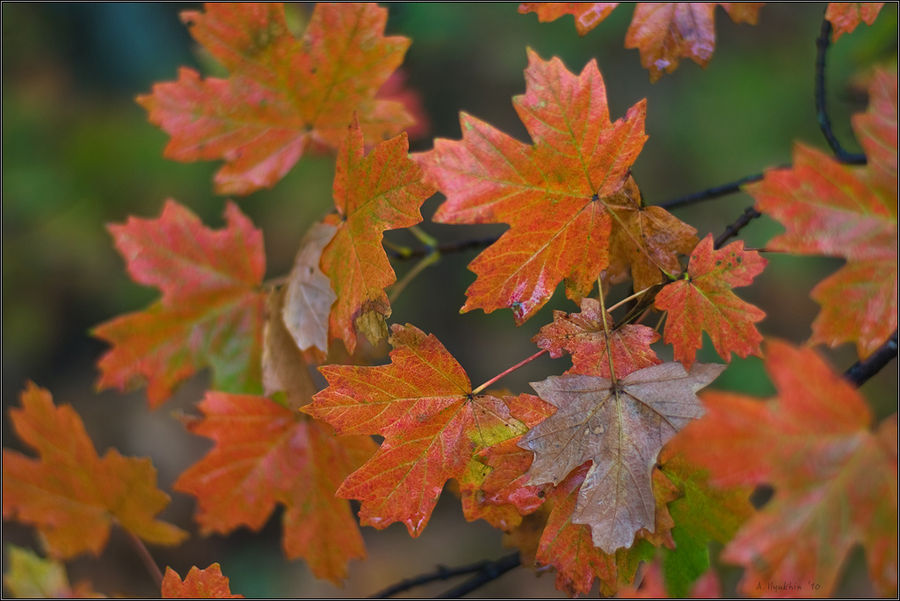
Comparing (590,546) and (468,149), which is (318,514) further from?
(468,149)

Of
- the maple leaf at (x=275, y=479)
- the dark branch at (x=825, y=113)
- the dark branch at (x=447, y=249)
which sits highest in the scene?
the dark branch at (x=825, y=113)

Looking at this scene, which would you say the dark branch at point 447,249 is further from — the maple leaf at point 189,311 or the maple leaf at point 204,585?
the maple leaf at point 204,585

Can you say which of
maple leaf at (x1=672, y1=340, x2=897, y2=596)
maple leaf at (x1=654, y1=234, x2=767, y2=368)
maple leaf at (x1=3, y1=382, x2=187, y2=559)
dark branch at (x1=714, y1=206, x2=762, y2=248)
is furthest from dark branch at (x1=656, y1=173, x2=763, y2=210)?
maple leaf at (x1=3, y1=382, x2=187, y2=559)

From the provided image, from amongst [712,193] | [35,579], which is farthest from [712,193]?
[35,579]

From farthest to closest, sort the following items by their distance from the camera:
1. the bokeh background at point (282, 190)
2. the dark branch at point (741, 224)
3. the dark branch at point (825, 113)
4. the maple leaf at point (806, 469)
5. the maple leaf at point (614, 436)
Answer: the bokeh background at point (282, 190)
the dark branch at point (825, 113)
the dark branch at point (741, 224)
the maple leaf at point (614, 436)
the maple leaf at point (806, 469)

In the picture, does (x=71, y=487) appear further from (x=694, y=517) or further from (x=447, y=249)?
(x=694, y=517)

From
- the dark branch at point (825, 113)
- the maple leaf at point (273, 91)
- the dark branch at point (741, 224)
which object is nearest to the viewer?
the dark branch at point (741, 224)

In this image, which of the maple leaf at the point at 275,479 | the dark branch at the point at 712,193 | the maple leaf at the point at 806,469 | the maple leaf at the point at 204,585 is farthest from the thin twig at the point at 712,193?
the maple leaf at the point at 204,585
